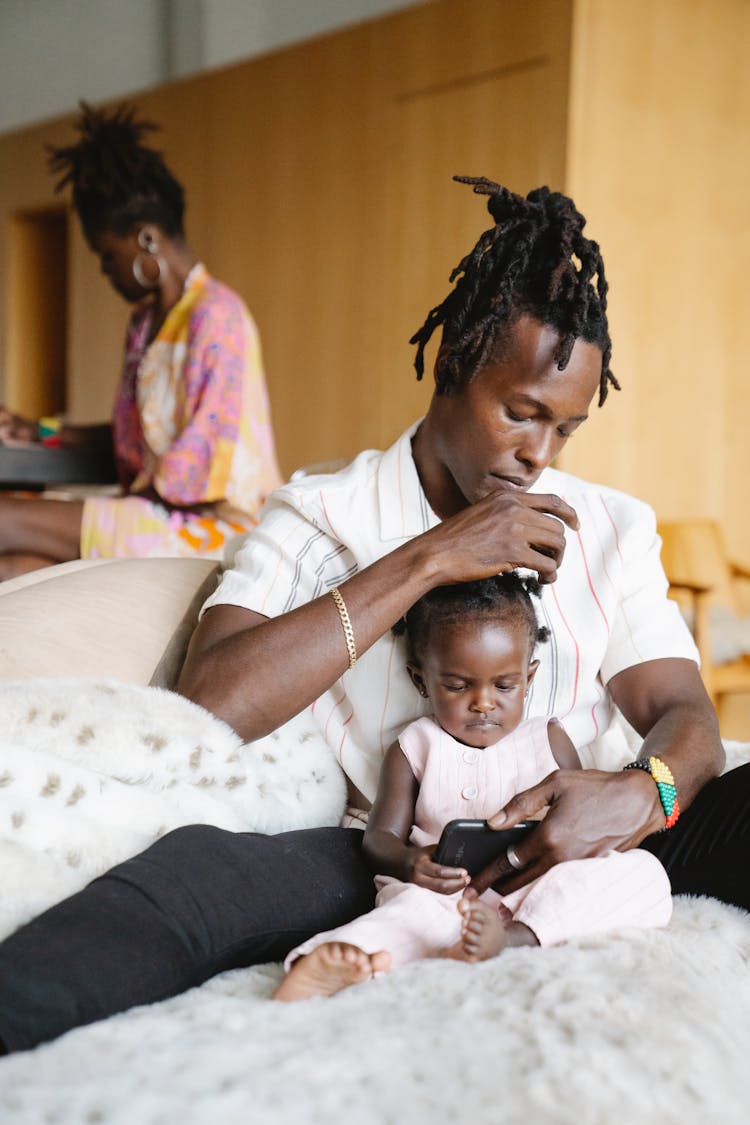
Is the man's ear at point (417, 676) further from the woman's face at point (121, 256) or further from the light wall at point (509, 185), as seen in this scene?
the light wall at point (509, 185)

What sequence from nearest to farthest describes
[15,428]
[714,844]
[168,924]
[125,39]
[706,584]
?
1. [168,924]
2. [714,844]
3. [15,428]
4. [706,584]
5. [125,39]

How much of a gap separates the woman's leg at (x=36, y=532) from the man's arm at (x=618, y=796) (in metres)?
1.44

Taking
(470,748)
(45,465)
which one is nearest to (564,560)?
(470,748)

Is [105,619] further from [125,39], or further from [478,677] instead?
[125,39]

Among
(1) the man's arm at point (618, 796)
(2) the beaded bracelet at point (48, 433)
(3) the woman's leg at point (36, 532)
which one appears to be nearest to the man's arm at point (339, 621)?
(1) the man's arm at point (618, 796)

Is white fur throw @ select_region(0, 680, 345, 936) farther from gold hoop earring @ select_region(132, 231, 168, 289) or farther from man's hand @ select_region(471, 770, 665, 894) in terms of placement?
gold hoop earring @ select_region(132, 231, 168, 289)

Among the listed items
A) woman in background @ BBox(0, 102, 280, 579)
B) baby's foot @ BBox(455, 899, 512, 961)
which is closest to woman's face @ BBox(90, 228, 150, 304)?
woman in background @ BBox(0, 102, 280, 579)

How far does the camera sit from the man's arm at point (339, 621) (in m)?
1.52

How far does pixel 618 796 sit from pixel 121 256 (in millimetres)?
2069

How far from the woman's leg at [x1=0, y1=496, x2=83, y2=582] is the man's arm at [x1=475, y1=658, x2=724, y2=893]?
4.74 ft

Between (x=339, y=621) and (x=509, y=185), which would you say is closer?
(x=339, y=621)

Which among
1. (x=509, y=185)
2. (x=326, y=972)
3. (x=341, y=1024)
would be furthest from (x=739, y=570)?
(x=341, y=1024)

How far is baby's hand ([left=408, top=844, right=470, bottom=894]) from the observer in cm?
131

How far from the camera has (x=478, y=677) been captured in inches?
60.8
